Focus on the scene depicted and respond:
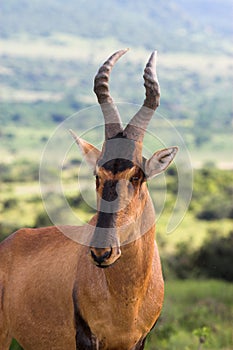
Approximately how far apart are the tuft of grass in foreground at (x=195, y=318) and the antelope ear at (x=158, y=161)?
5.60m

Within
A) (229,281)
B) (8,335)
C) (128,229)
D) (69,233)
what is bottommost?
(229,281)

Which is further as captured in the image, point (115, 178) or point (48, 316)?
point (48, 316)

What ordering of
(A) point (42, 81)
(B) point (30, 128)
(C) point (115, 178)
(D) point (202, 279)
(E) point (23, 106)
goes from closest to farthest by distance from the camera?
1. (C) point (115, 178)
2. (D) point (202, 279)
3. (B) point (30, 128)
4. (E) point (23, 106)
5. (A) point (42, 81)

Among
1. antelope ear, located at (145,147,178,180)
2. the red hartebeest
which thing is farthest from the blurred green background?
antelope ear, located at (145,147,178,180)

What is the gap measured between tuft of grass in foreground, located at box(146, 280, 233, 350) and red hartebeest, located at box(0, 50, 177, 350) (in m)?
4.50

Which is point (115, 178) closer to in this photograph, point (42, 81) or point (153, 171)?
point (153, 171)

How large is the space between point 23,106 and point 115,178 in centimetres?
17586

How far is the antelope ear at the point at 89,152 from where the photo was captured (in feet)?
31.7

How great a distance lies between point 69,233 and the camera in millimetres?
10594

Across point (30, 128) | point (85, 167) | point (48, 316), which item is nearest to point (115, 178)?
point (85, 167)

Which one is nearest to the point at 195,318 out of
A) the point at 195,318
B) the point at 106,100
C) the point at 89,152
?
the point at 195,318

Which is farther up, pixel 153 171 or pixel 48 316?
pixel 153 171

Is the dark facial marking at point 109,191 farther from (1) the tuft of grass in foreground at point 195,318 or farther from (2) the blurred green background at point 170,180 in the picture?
(1) the tuft of grass in foreground at point 195,318

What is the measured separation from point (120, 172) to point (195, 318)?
59.6ft
